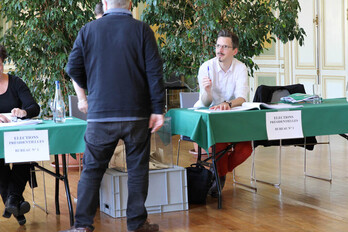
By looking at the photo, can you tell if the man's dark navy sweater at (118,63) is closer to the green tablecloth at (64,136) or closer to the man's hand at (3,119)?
the green tablecloth at (64,136)

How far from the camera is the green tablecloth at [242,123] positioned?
3.86 m

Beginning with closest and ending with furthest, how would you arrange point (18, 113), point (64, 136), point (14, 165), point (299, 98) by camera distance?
point (64, 136)
point (18, 113)
point (14, 165)
point (299, 98)

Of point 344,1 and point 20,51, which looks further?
point 344,1

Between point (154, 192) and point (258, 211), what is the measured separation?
0.76 m

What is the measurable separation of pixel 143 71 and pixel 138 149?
1.48ft

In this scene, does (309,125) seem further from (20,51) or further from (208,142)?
(20,51)

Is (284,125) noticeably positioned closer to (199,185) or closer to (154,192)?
(199,185)

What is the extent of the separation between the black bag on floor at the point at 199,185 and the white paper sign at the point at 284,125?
0.57 m

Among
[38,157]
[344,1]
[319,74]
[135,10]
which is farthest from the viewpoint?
[135,10]

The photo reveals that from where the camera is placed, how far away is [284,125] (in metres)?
4.00

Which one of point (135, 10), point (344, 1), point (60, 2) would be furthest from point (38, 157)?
point (135, 10)

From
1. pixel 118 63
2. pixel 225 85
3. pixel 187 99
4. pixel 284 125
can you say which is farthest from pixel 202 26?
pixel 118 63

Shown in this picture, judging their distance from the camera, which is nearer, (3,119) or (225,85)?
(3,119)

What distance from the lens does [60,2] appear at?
17.8ft
